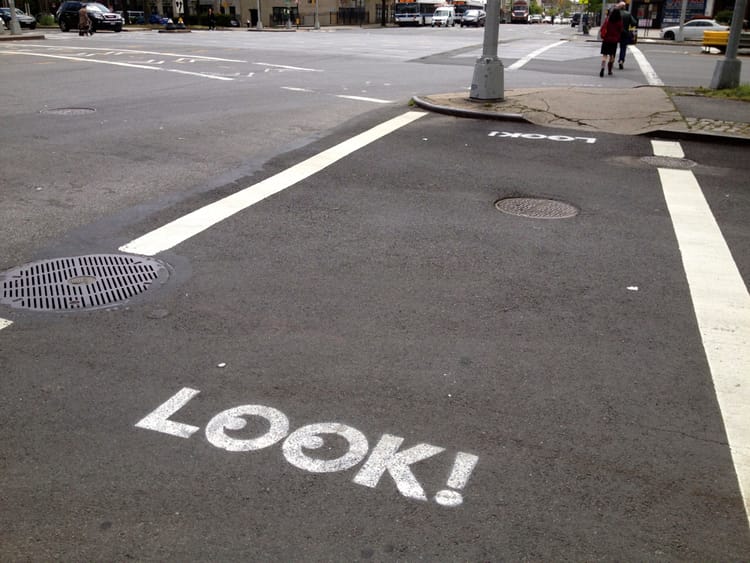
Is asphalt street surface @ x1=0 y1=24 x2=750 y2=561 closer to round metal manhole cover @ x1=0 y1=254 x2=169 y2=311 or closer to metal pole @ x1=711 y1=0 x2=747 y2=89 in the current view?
round metal manhole cover @ x1=0 y1=254 x2=169 y2=311

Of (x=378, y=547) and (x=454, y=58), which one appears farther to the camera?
(x=454, y=58)

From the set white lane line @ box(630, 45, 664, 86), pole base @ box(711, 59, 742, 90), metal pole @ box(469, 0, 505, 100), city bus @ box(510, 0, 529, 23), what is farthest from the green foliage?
city bus @ box(510, 0, 529, 23)

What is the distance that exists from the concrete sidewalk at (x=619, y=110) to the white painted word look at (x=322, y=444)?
10137 mm

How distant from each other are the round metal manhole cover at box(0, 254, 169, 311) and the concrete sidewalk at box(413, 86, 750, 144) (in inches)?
352

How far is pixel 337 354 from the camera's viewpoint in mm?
4582

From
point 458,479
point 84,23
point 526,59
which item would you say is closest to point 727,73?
point 526,59

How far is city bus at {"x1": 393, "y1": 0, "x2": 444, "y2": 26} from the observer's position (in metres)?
76.9

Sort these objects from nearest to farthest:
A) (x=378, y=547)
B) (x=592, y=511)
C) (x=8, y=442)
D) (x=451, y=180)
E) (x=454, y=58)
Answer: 1. (x=378, y=547)
2. (x=592, y=511)
3. (x=8, y=442)
4. (x=451, y=180)
5. (x=454, y=58)

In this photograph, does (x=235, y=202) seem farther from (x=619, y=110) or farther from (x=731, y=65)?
(x=731, y=65)

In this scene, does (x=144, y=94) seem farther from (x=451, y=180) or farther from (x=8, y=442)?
(x=8, y=442)

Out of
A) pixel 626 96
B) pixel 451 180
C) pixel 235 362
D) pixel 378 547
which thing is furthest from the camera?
pixel 626 96

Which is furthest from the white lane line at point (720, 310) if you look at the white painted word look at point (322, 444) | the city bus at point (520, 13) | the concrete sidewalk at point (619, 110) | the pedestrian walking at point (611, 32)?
the city bus at point (520, 13)

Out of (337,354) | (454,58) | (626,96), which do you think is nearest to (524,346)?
(337,354)

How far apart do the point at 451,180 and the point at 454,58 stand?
1994cm
